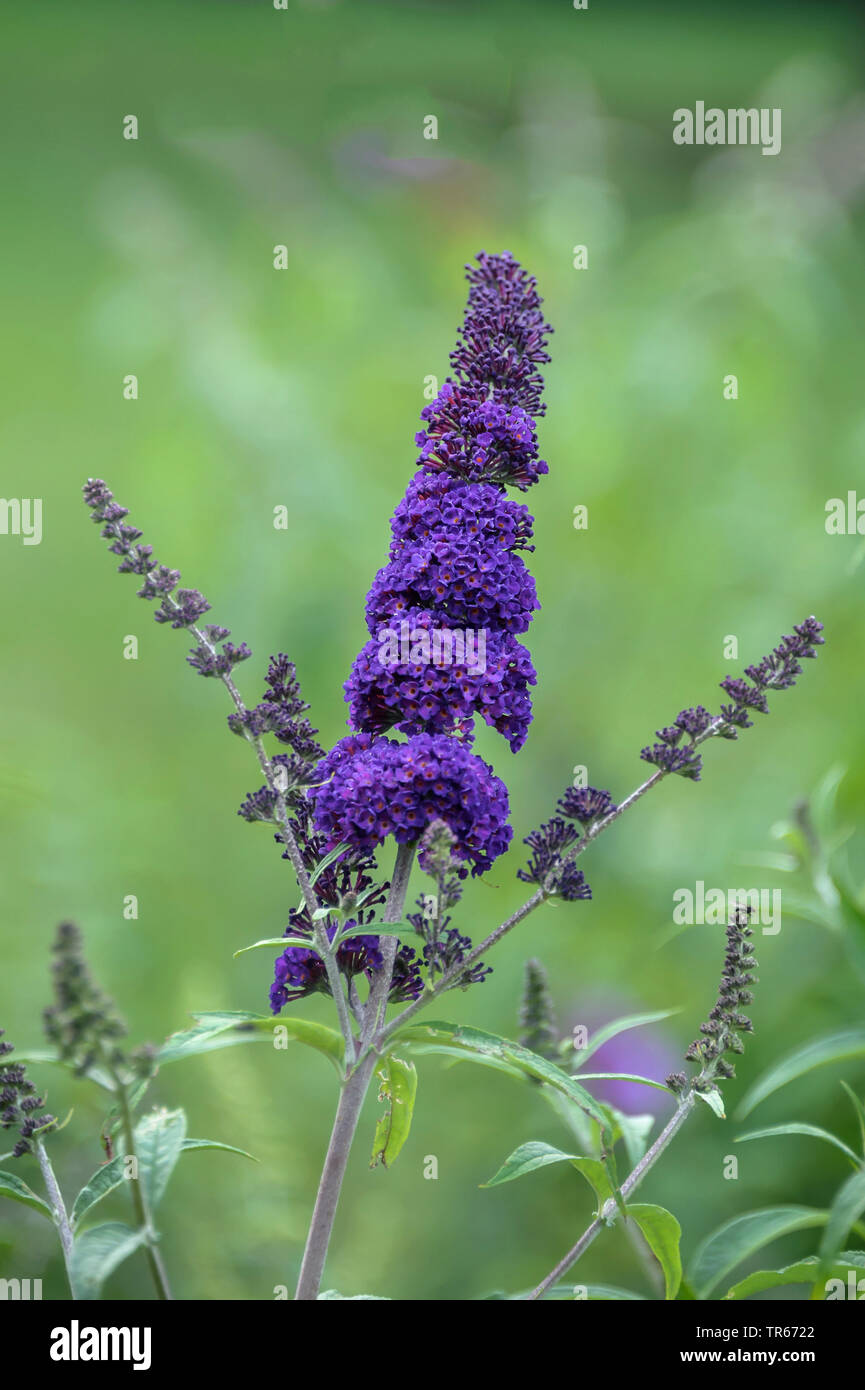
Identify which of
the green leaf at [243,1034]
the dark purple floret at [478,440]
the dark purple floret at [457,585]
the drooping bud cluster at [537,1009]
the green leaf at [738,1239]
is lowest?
the green leaf at [738,1239]

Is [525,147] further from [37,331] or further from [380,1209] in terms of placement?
[37,331]

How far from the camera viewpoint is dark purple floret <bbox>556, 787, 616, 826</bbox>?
1451 mm

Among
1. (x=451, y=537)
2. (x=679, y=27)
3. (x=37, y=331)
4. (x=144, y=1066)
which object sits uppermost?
(x=679, y=27)

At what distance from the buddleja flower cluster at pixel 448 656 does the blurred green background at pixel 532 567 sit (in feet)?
3.74

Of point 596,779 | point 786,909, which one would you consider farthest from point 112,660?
point 786,909

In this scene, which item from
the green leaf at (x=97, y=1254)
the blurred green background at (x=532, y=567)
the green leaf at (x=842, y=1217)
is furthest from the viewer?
the blurred green background at (x=532, y=567)

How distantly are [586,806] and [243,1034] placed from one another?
1.59 ft

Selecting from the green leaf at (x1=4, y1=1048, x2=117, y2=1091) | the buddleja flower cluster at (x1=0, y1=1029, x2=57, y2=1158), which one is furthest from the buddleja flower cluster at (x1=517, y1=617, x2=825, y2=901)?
the buddleja flower cluster at (x1=0, y1=1029, x2=57, y2=1158)

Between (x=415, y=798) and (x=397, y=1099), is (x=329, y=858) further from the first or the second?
(x=397, y=1099)

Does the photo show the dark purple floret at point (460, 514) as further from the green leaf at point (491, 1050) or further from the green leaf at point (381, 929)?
the green leaf at point (491, 1050)

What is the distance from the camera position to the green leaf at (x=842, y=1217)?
3.93 ft

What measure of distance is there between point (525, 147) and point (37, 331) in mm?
4200

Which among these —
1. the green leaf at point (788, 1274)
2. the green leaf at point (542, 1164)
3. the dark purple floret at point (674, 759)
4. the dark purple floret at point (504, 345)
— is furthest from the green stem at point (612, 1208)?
the dark purple floret at point (504, 345)
